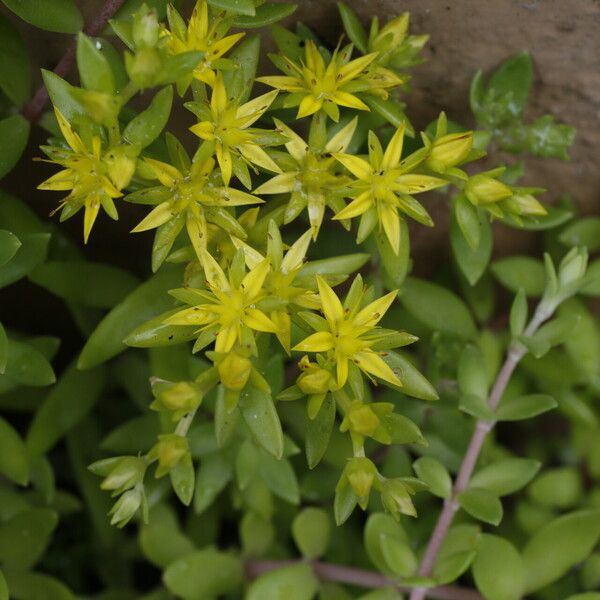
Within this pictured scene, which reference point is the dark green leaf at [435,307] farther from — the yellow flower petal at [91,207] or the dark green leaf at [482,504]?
the yellow flower petal at [91,207]

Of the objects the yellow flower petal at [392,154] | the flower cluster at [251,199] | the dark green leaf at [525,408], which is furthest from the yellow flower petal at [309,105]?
the dark green leaf at [525,408]

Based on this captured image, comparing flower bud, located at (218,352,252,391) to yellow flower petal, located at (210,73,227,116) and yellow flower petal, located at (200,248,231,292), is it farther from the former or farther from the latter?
yellow flower petal, located at (210,73,227,116)

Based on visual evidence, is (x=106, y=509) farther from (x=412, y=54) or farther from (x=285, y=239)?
(x=412, y=54)

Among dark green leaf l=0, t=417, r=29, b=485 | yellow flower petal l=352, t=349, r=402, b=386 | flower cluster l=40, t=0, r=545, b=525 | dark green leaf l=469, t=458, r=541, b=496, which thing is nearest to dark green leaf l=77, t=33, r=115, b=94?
flower cluster l=40, t=0, r=545, b=525

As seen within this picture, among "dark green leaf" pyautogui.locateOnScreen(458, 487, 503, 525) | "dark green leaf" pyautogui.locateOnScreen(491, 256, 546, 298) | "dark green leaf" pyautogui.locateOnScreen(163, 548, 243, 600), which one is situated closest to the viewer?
"dark green leaf" pyautogui.locateOnScreen(458, 487, 503, 525)

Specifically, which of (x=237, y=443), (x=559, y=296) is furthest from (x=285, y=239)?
(x=559, y=296)

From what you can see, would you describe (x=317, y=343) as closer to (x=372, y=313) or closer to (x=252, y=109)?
(x=372, y=313)

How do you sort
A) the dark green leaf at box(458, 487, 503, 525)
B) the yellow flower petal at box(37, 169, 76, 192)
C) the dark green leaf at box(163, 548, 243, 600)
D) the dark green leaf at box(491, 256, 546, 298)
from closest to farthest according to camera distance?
the yellow flower petal at box(37, 169, 76, 192) < the dark green leaf at box(458, 487, 503, 525) < the dark green leaf at box(163, 548, 243, 600) < the dark green leaf at box(491, 256, 546, 298)
